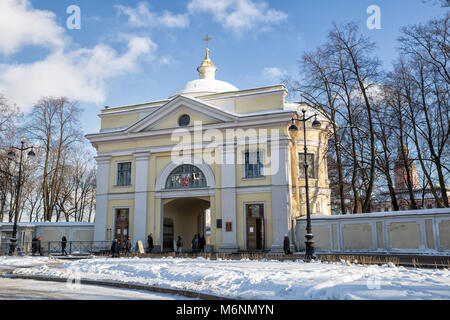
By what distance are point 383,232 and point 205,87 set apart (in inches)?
751

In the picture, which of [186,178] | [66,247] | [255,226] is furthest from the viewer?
[66,247]

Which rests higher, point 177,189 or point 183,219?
point 177,189

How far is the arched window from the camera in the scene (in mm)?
28375

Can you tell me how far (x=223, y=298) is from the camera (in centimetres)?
974

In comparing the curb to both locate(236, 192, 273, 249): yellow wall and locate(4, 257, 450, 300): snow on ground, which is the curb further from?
locate(236, 192, 273, 249): yellow wall

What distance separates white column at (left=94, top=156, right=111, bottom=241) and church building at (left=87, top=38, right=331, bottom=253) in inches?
3.0

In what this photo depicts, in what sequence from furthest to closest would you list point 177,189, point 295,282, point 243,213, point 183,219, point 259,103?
point 183,219 → point 177,189 → point 259,103 → point 243,213 → point 295,282

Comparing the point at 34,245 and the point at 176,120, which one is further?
the point at 176,120

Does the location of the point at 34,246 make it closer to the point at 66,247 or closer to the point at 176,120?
the point at 66,247

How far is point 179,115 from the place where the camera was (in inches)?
1163

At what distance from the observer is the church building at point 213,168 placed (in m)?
26.4

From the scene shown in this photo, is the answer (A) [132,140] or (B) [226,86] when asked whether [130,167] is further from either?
(B) [226,86]

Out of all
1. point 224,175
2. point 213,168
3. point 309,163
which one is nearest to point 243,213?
point 224,175
